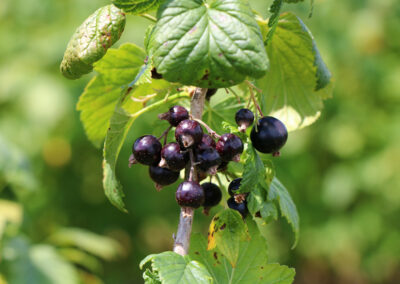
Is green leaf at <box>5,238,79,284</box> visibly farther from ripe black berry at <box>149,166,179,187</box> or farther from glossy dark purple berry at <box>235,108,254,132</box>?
glossy dark purple berry at <box>235,108,254,132</box>

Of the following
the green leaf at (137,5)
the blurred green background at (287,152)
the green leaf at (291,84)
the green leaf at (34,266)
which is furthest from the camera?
the blurred green background at (287,152)

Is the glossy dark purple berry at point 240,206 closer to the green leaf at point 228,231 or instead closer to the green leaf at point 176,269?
the green leaf at point 228,231

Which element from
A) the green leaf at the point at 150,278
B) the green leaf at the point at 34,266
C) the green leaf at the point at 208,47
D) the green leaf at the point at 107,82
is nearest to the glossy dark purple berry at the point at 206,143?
the green leaf at the point at 208,47

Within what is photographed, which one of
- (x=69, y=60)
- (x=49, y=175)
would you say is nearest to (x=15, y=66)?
(x=49, y=175)

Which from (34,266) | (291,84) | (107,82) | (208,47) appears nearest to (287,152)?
(34,266)

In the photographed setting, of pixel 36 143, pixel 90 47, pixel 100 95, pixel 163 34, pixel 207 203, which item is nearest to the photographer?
pixel 163 34

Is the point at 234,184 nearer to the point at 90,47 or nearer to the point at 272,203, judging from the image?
the point at 272,203
